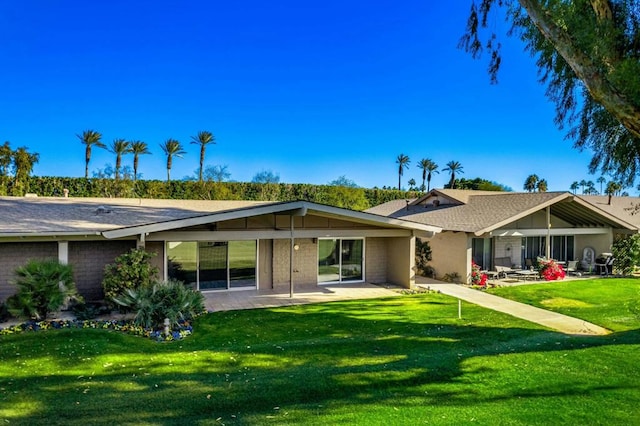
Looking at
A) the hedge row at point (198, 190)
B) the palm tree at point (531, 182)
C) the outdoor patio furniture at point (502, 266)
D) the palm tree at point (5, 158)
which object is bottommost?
the outdoor patio furniture at point (502, 266)

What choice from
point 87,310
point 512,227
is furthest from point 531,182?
point 87,310

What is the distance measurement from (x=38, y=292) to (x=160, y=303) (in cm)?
310

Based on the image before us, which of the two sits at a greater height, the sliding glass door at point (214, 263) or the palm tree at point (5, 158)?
the palm tree at point (5, 158)

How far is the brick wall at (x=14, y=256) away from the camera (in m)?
12.3

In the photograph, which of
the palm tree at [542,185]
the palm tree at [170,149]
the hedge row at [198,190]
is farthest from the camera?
the palm tree at [542,185]

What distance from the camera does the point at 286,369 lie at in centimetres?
735

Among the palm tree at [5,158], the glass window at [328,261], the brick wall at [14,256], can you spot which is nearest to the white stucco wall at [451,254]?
the glass window at [328,261]

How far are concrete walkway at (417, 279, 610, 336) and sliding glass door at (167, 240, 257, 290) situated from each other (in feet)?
24.3

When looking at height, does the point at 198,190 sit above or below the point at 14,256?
above

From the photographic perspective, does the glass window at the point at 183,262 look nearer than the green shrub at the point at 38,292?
No

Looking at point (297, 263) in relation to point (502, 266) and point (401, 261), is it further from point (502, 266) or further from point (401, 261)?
point (502, 266)

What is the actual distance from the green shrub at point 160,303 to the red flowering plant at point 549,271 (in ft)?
52.2

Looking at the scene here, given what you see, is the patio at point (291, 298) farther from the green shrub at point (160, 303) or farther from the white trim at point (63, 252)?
the white trim at point (63, 252)

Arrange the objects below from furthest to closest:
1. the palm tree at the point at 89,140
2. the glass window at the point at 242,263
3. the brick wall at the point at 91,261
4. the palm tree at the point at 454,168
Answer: the palm tree at the point at 454,168
the palm tree at the point at 89,140
the glass window at the point at 242,263
the brick wall at the point at 91,261
